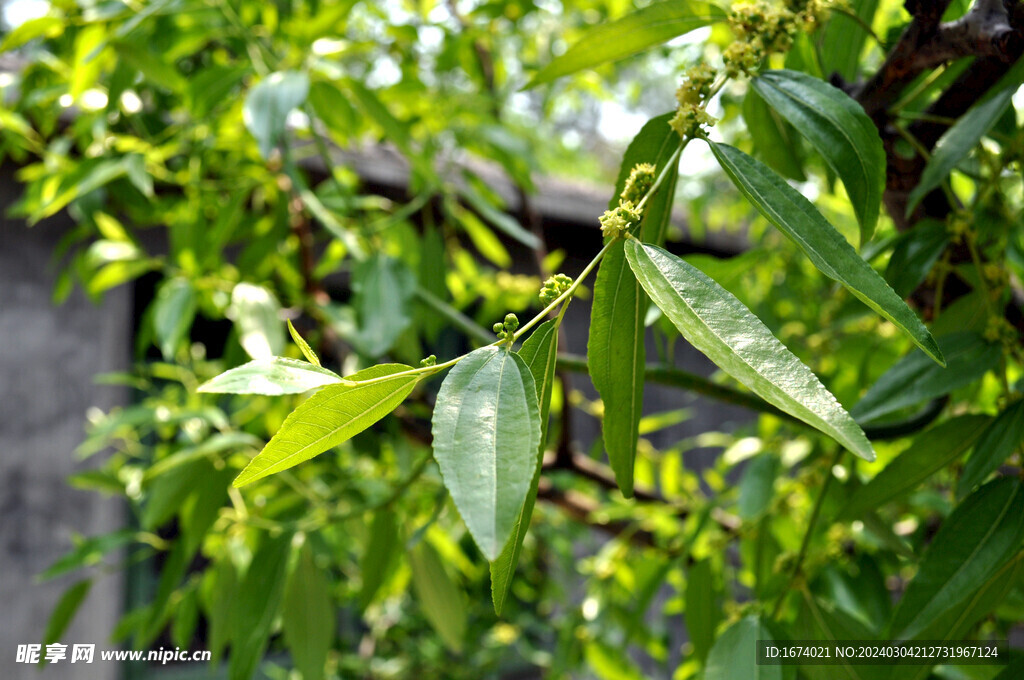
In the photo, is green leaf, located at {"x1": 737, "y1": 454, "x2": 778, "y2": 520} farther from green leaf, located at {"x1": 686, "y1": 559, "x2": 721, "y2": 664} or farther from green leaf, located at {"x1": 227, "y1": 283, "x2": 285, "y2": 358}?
green leaf, located at {"x1": 227, "y1": 283, "x2": 285, "y2": 358}

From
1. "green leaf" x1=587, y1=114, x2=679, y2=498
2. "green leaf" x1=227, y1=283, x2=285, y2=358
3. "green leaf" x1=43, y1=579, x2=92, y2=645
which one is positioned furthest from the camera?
"green leaf" x1=43, y1=579, x2=92, y2=645

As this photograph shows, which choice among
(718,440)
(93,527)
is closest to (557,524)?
(718,440)

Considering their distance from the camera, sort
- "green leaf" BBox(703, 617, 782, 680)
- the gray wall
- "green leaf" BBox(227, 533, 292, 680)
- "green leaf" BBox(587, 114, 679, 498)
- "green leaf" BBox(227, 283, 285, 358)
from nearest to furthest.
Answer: "green leaf" BBox(587, 114, 679, 498) → "green leaf" BBox(703, 617, 782, 680) → "green leaf" BBox(227, 533, 292, 680) → "green leaf" BBox(227, 283, 285, 358) → the gray wall

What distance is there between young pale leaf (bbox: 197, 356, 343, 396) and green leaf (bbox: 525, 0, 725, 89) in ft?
0.81

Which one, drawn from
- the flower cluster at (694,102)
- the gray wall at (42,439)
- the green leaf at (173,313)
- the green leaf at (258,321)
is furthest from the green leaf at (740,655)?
the gray wall at (42,439)

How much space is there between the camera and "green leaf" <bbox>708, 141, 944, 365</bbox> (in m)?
0.28

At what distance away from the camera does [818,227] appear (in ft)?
1.01

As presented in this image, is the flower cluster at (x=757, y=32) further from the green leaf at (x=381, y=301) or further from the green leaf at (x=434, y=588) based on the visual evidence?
the green leaf at (x=434, y=588)

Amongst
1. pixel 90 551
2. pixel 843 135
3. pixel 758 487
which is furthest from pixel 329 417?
pixel 90 551

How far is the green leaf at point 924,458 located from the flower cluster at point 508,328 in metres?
0.30

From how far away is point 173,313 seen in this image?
815 mm

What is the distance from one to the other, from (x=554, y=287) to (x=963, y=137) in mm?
256

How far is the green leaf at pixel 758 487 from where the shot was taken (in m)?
0.74

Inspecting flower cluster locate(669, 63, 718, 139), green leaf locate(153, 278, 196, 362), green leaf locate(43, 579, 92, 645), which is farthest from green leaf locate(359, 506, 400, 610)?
flower cluster locate(669, 63, 718, 139)
